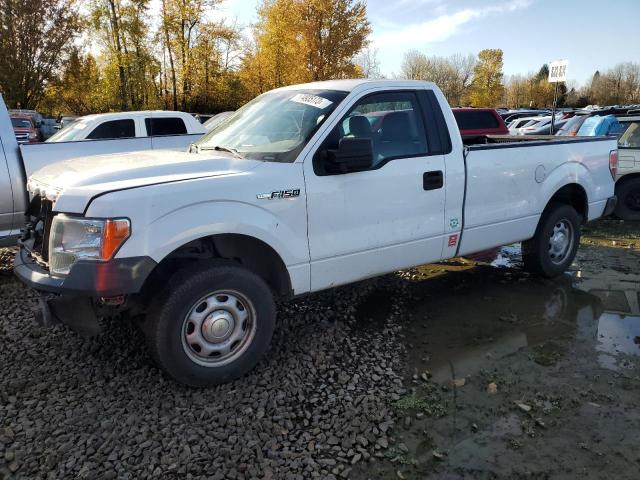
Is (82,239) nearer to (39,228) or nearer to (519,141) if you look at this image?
(39,228)

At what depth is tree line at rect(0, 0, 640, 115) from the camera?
83.3 ft

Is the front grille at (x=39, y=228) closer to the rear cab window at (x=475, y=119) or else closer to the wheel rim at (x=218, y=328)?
the wheel rim at (x=218, y=328)

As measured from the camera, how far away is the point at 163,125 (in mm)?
10133

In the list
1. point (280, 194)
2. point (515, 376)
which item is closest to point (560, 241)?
point (515, 376)

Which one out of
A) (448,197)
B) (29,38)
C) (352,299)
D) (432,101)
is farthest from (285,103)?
(29,38)

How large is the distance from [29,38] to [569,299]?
35792 millimetres

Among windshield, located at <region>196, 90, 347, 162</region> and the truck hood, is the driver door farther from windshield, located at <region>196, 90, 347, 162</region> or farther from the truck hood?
the truck hood

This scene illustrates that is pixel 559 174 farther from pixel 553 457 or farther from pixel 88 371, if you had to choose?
pixel 88 371

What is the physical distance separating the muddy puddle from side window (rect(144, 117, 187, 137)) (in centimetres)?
627

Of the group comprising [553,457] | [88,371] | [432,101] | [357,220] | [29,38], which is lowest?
[553,457]

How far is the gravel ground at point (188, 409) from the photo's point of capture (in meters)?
2.74

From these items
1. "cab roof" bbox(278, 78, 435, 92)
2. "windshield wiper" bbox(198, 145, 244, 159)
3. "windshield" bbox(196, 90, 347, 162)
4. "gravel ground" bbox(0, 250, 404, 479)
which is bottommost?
"gravel ground" bbox(0, 250, 404, 479)

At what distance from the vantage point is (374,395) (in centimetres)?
342

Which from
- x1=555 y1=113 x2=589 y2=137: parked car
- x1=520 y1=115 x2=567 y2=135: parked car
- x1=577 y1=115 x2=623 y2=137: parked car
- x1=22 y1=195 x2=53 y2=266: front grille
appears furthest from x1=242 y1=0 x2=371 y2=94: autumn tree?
x1=22 y1=195 x2=53 y2=266: front grille
